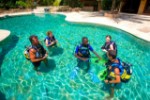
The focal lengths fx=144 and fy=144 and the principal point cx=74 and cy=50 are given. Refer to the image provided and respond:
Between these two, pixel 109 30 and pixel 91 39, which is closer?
Result: pixel 91 39

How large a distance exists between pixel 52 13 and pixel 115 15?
9951 millimetres

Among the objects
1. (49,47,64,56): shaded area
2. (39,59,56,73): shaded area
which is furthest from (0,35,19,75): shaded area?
(49,47,64,56): shaded area

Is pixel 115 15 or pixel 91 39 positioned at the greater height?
pixel 115 15

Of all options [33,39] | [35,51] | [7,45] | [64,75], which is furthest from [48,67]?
[7,45]

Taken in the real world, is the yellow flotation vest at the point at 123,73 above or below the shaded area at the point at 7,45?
above

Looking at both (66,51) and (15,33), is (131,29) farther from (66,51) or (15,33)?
(15,33)

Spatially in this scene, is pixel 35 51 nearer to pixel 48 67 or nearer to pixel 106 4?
pixel 48 67

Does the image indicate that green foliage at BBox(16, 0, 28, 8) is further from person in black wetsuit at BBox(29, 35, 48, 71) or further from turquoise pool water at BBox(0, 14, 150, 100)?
person in black wetsuit at BBox(29, 35, 48, 71)

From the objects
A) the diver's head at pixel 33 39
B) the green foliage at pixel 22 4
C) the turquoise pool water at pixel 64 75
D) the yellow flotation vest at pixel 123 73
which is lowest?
the turquoise pool water at pixel 64 75

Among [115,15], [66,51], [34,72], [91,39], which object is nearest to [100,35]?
[91,39]

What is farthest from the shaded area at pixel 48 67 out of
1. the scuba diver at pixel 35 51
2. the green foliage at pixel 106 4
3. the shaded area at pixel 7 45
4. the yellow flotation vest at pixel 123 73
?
the green foliage at pixel 106 4

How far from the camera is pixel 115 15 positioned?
17.3 m

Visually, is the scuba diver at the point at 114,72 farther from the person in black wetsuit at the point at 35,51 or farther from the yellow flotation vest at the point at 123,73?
the person in black wetsuit at the point at 35,51

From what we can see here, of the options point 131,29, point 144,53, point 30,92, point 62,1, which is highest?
point 62,1
